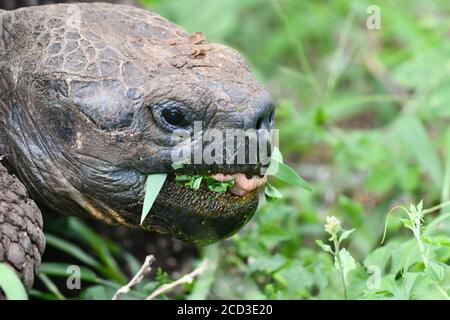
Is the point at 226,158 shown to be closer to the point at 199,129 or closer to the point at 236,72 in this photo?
the point at 199,129

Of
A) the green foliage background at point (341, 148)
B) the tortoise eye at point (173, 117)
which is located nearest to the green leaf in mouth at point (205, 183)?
the tortoise eye at point (173, 117)

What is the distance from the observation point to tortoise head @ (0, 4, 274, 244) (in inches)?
104

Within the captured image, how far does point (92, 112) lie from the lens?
8.73 feet

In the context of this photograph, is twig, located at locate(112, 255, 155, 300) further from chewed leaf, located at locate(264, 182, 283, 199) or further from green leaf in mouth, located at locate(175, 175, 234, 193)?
chewed leaf, located at locate(264, 182, 283, 199)

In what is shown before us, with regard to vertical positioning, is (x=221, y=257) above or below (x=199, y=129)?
below

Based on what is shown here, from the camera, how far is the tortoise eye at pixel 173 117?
8.63ft

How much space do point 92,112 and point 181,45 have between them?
38cm

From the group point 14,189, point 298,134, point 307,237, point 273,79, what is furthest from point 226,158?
point 273,79

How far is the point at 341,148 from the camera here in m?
4.30

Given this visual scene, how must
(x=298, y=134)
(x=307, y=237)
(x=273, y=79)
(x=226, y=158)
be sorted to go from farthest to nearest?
(x=273, y=79) < (x=298, y=134) < (x=307, y=237) < (x=226, y=158)

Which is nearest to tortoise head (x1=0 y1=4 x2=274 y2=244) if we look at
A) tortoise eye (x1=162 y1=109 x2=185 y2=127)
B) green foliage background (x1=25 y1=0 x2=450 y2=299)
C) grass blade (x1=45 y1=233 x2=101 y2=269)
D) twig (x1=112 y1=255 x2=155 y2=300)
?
tortoise eye (x1=162 y1=109 x2=185 y2=127)

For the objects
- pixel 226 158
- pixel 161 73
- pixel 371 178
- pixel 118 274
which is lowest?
pixel 118 274

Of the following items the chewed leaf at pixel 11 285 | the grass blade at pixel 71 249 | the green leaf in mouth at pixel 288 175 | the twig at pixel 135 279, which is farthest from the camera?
the grass blade at pixel 71 249

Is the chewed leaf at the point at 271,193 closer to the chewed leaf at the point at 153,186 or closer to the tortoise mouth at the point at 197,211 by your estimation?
the tortoise mouth at the point at 197,211
